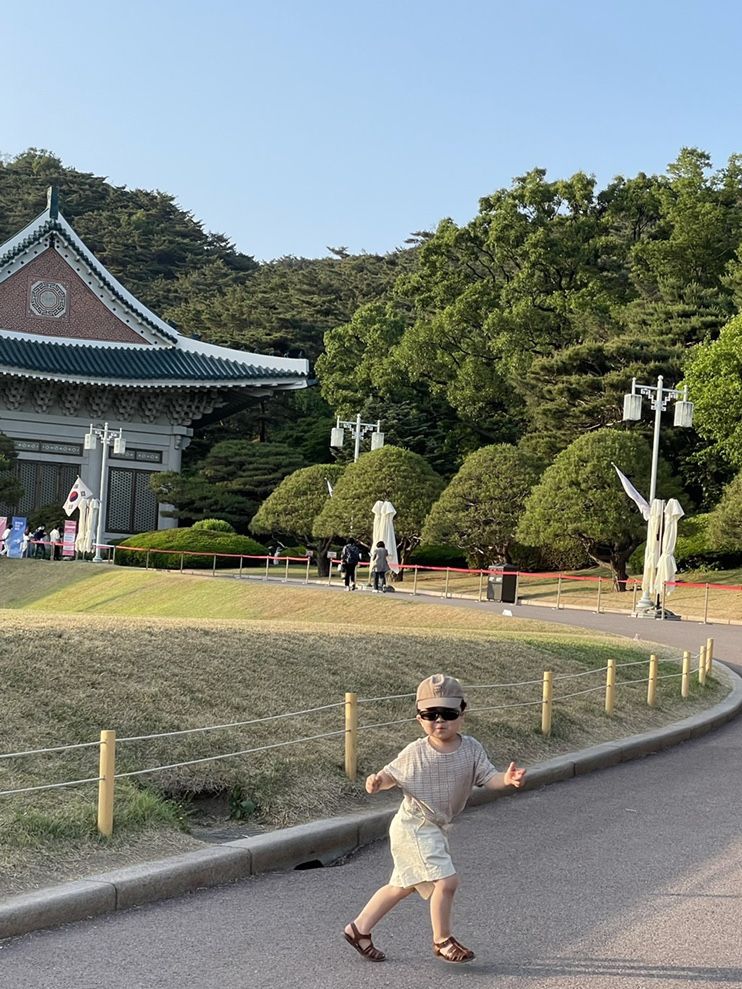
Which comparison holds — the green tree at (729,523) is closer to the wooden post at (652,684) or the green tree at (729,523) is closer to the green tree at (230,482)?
the green tree at (230,482)

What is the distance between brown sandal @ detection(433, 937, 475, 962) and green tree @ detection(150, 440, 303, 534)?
46065 mm

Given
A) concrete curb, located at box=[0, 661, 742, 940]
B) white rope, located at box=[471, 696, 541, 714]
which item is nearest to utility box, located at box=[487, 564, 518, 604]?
white rope, located at box=[471, 696, 541, 714]

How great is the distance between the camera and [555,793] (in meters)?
10.1

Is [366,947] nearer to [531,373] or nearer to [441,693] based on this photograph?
[441,693]

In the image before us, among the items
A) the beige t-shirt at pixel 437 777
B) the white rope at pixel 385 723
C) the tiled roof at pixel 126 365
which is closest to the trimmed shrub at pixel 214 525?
the tiled roof at pixel 126 365

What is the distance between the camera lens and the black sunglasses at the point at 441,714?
555 centimetres

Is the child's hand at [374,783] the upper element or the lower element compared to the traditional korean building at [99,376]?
lower

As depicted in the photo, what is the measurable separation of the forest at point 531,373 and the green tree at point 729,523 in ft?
0.25

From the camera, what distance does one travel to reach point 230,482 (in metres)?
53.2

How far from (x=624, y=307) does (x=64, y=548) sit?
23.5 meters

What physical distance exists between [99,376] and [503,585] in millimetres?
22116

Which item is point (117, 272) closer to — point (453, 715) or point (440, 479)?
point (440, 479)

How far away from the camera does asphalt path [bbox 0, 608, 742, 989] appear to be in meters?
5.35

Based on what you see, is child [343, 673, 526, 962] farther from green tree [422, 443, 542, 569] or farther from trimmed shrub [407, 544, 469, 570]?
trimmed shrub [407, 544, 469, 570]
